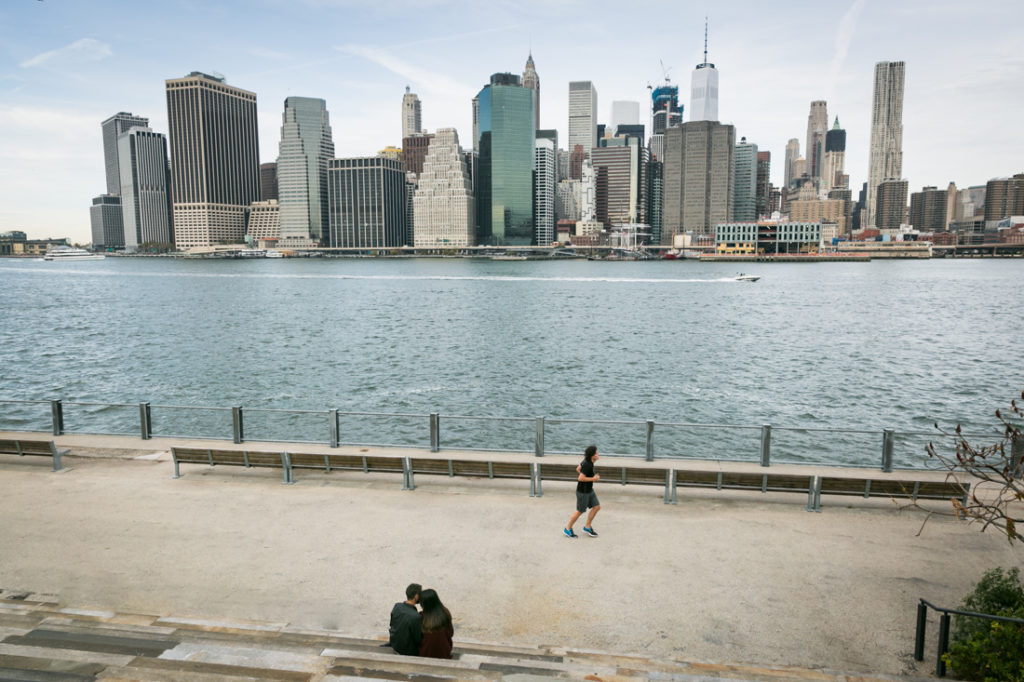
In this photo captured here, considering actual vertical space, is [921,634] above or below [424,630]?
below

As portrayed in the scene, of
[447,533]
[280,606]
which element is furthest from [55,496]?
[447,533]

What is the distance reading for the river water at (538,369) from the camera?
27750mm

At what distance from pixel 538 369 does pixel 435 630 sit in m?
37.5

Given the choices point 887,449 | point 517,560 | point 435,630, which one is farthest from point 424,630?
point 887,449

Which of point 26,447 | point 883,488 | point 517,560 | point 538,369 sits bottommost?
point 538,369

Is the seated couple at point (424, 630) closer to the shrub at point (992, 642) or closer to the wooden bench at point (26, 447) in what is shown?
the shrub at point (992, 642)

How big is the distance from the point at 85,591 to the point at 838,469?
14.3 m

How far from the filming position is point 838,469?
47.6 feet

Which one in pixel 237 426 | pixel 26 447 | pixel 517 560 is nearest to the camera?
pixel 517 560

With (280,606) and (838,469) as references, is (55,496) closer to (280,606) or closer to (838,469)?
(280,606)

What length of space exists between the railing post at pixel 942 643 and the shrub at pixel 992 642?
7 cm

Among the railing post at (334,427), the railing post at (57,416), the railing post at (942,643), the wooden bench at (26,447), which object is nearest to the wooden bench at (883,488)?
the railing post at (942,643)

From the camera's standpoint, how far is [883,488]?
1315 cm

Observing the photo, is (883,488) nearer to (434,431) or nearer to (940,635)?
(940,635)
